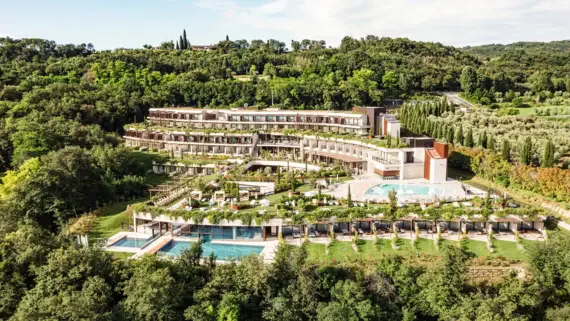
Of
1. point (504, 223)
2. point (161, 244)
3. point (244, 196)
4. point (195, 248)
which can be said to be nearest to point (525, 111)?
point (504, 223)

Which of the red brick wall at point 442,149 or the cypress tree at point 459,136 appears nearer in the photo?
the red brick wall at point 442,149

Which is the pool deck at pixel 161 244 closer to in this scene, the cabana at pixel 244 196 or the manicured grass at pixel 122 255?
the manicured grass at pixel 122 255

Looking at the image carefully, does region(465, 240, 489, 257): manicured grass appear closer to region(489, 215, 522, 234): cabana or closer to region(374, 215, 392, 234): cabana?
region(489, 215, 522, 234): cabana

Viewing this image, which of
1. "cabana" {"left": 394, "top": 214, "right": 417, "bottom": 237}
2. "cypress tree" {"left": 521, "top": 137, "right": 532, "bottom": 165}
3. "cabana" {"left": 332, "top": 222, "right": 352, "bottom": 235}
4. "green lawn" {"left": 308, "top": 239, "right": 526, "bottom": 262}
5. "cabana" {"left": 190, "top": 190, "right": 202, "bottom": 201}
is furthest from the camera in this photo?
"cypress tree" {"left": 521, "top": 137, "right": 532, "bottom": 165}

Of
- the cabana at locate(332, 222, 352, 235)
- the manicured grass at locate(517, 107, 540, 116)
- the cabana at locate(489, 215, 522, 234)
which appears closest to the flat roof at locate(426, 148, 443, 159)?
the cabana at locate(489, 215, 522, 234)

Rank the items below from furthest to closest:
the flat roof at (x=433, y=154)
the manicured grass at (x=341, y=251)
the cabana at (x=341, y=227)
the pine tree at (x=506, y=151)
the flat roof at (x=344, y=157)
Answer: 1. the flat roof at (x=344, y=157)
2. the flat roof at (x=433, y=154)
3. the pine tree at (x=506, y=151)
4. the cabana at (x=341, y=227)
5. the manicured grass at (x=341, y=251)

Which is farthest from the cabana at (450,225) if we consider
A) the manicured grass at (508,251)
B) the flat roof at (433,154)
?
the flat roof at (433,154)

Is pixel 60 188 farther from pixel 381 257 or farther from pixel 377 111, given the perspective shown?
pixel 377 111
